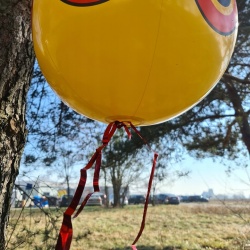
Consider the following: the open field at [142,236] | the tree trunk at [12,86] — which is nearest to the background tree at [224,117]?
the open field at [142,236]

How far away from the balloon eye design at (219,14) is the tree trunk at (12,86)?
2.64 feet

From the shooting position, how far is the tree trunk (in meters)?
1.26

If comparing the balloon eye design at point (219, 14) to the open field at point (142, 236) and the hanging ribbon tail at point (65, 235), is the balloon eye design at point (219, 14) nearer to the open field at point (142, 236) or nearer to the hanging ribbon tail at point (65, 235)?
the hanging ribbon tail at point (65, 235)

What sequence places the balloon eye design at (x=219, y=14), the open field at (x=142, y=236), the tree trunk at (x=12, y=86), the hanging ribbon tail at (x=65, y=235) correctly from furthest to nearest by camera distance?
the open field at (x=142, y=236) → the tree trunk at (x=12, y=86) → the balloon eye design at (x=219, y=14) → the hanging ribbon tail at (x=65, y=235)

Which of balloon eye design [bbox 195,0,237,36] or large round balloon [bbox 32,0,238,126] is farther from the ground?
balloon eye design [bbox 195,0,237,36]

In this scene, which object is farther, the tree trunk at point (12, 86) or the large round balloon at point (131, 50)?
the tree trunk at point (12, 86)

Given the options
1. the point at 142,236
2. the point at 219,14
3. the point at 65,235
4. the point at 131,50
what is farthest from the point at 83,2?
the point at 142,236

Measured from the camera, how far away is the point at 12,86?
4.37 feet

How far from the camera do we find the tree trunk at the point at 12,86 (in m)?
1.26

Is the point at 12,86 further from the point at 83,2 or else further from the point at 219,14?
the point at 219,14

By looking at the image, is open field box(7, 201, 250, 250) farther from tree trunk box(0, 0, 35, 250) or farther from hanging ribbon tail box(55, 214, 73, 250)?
hanging ribbon tail box(55, 214, 73, 250)

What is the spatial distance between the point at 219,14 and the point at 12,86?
83 centimetres

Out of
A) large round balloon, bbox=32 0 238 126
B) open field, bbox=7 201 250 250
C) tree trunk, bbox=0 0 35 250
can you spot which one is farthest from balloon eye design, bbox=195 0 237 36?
open field, bbox=7 201 250 250

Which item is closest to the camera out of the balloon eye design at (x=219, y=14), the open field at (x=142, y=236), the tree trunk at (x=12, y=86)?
the balloon eye design at (x=219, y=14)
